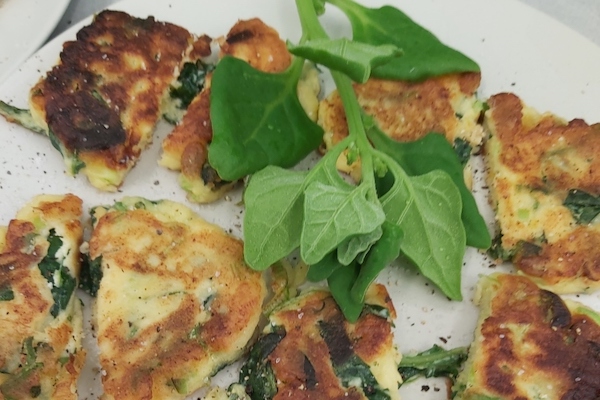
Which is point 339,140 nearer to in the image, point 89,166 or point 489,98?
point 489,98

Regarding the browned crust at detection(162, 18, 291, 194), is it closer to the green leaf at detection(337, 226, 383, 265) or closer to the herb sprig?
the herb sprig

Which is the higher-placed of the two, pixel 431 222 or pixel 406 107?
pixel 406 107

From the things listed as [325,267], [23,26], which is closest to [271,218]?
[325,267]

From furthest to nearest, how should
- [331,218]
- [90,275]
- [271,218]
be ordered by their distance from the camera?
1. [90,275]
2. [271,218]
3. [331,218]

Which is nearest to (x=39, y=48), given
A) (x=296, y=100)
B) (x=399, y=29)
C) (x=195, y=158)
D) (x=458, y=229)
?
(x=195, y=158)

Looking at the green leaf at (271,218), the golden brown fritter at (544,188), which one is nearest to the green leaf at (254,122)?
the green leaf at (271,218)

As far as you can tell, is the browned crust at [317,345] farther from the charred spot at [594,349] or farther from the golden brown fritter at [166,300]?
the charred spot at [594,349]

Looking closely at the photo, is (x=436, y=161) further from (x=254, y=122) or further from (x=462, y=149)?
(x=254, y=122)
